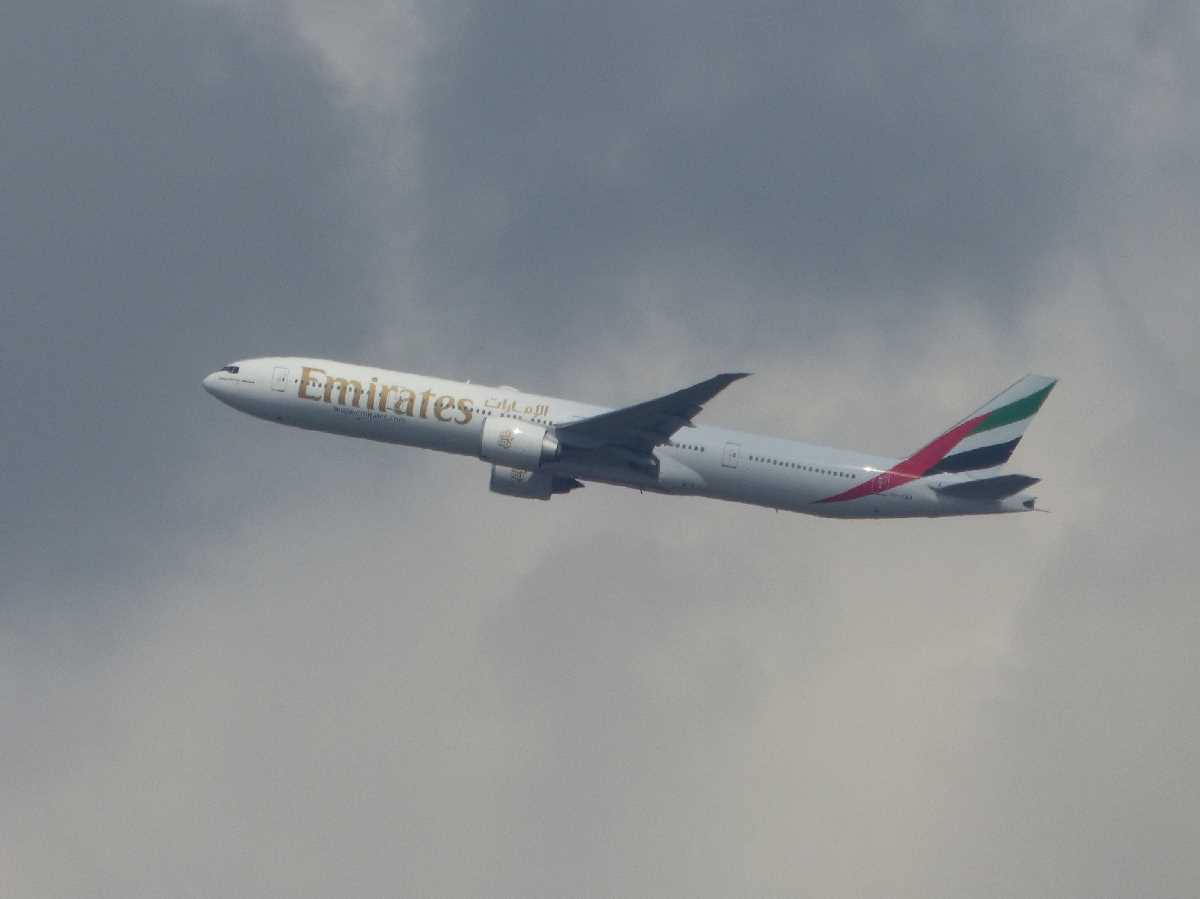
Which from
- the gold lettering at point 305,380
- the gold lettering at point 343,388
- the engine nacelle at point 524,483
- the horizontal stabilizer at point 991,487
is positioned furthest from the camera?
the engine nacelle at point 524,483

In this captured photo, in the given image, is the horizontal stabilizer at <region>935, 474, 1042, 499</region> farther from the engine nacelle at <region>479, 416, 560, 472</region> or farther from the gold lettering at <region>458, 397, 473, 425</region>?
the gold lettering at <region>458, 397, 473, 425</region>

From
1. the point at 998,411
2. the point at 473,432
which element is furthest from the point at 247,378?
the point at 998,411

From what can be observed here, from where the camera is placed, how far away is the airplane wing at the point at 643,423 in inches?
3039

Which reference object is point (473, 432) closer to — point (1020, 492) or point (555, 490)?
point (555, 490)

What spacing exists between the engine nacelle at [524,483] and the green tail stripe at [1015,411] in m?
20.8

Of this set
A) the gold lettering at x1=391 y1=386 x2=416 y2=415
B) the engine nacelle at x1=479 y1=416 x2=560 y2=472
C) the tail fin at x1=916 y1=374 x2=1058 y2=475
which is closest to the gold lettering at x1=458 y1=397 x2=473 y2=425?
the engine nacelle at x1=479 y1=416 x2=560 y2=472

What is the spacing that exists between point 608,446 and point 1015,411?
21.3 metres

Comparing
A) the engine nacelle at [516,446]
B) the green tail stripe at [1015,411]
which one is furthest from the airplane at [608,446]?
the green tail stripe at [1015,411]

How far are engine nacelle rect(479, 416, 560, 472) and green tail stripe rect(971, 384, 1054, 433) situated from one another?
854 inches

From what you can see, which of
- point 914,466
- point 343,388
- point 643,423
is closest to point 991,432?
point 914,466

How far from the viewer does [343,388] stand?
8094 centimetres

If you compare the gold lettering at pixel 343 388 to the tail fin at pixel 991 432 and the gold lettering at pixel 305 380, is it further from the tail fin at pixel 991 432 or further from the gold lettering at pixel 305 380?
the tail fin at pixel 991 432

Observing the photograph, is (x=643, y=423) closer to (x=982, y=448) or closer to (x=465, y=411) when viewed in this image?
(x=465, y=411)

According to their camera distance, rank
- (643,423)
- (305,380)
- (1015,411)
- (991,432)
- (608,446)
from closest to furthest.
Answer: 1. (643,423)
2. (608,446)
3. (305,380)
4. (991,432)
5. (1015,411)
